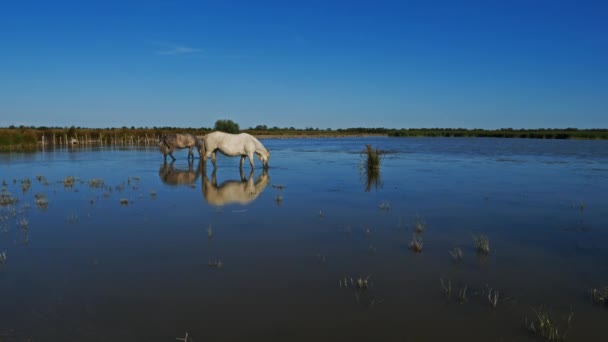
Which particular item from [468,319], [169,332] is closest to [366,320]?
[468,319]

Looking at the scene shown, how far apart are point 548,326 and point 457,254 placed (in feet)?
7.50

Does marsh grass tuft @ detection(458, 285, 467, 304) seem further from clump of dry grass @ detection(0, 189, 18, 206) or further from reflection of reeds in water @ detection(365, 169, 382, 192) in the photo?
clump of dry grass @ detection(0, 189, 18, 206)

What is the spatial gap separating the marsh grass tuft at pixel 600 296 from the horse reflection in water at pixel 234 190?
24.6 feet

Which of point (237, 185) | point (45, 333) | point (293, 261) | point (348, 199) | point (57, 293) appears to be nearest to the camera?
point (45, 333)

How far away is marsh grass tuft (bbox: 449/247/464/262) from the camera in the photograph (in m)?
6.02

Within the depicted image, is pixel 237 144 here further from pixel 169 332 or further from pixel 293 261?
pixel 169 332

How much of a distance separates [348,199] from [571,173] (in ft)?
42.7

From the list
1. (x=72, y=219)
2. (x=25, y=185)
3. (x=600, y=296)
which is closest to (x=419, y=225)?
(x=600, y=296)

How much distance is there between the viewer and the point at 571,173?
1870 centimetres

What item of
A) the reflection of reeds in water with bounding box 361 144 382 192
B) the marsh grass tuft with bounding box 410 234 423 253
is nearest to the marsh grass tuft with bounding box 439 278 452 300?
the marsh grass tuft with bounding box 410 234 423 253

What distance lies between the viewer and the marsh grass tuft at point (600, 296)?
14.8ft

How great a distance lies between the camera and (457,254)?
20.2 ft

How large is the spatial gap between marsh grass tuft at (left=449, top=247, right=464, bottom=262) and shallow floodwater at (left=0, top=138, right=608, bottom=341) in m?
0.11

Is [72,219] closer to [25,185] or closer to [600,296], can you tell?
[25,185]
